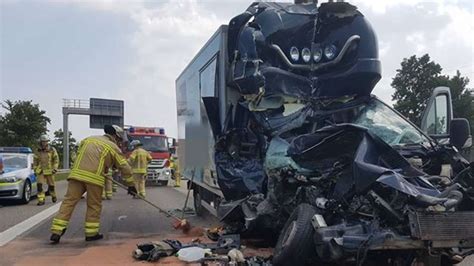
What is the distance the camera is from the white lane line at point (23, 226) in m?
8.40

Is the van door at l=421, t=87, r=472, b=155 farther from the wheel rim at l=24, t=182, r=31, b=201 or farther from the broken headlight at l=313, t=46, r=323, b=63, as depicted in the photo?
the wheel rim at l=24, t=182, r=31, b=201

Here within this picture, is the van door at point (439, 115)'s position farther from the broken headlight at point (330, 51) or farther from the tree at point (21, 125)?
the tree at point (21, 125)

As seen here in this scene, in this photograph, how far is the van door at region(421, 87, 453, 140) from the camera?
680 cm

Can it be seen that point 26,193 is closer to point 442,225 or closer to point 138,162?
point 138,162

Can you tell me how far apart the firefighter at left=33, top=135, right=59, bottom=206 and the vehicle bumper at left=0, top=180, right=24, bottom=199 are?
59 centimetres

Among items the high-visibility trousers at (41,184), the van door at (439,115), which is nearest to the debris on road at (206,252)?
the van door at (439,115)

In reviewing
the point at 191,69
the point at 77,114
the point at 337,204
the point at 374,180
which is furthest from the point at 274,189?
the point at 77,114

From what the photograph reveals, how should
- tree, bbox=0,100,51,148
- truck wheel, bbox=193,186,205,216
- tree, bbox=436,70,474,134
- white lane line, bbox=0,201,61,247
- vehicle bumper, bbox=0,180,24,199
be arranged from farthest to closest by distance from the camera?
tree, bbox=0,100,51,148
tree, bbox=436,70,474,134
vehicle bumper, bbox=0,180,24,199
truck wheel, bbox=193,186,205,216
white lane line, bbox=0,201,61,247

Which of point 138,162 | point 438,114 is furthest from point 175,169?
point 438,114

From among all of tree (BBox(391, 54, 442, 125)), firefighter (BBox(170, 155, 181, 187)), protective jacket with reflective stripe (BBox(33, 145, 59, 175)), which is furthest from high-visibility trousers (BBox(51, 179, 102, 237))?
tree (BBox(391, 54, 442, 125))

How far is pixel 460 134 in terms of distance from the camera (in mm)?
5637

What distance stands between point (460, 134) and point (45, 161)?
11.4 m

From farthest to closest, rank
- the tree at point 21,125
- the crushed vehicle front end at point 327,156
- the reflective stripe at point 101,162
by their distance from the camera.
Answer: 1. the tree at point 21,125
2. the reflective stripe at point 101,162
3. the crushed vehicle front end at point 327,156

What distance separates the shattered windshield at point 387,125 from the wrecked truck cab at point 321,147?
0.07ft
